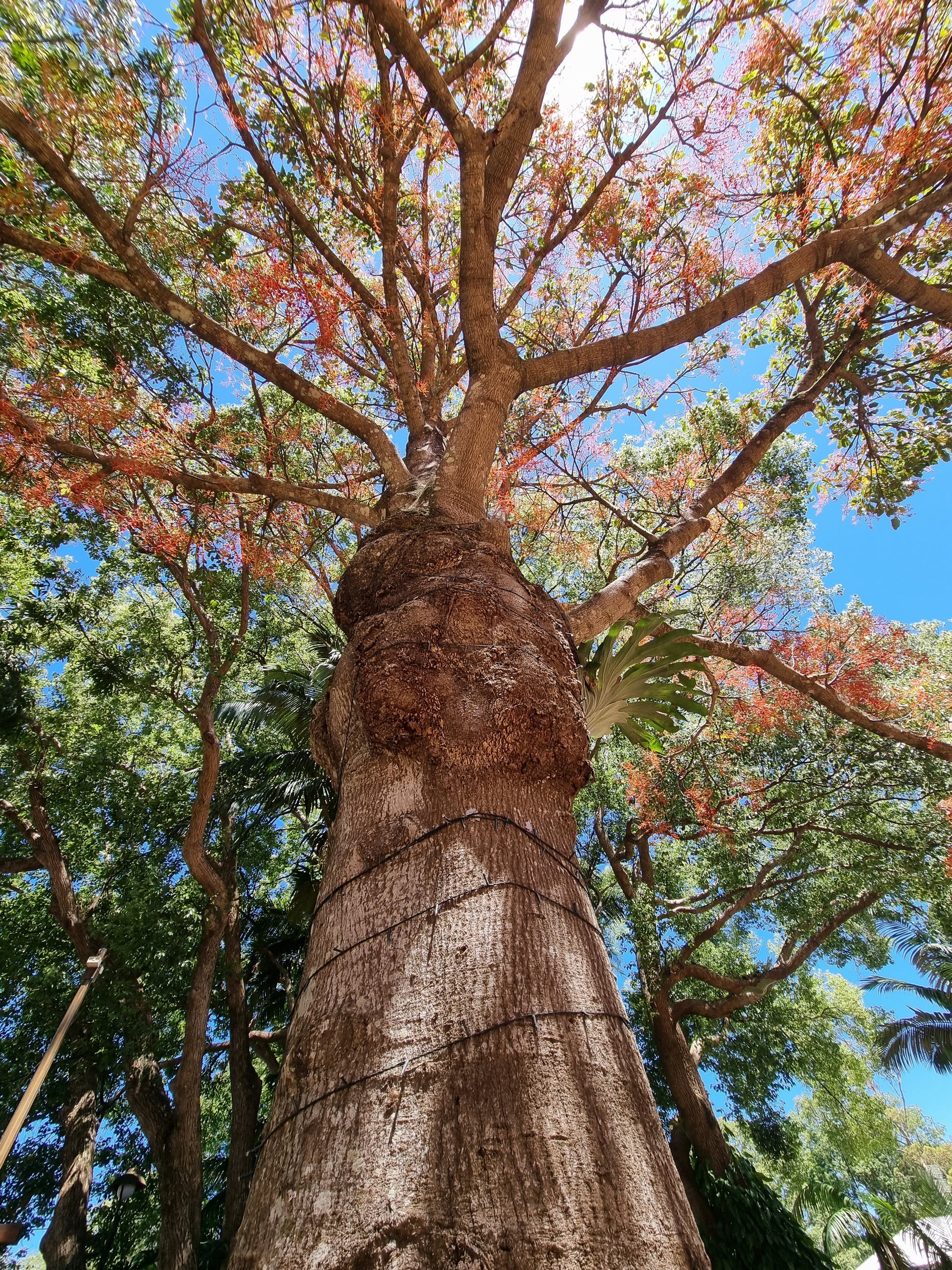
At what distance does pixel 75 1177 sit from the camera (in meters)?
7.42

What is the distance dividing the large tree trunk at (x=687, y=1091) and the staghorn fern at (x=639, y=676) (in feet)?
17.8

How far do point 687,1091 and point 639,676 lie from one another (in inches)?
247

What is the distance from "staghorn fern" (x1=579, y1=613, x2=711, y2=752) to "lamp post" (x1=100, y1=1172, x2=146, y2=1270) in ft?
27.4

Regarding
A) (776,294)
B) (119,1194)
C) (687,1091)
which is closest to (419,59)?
(776,294)

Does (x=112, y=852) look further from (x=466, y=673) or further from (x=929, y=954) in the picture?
(x=929, y=954)

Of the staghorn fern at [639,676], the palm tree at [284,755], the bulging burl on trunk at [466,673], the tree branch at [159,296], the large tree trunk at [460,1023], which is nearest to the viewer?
the large tree trunk at [460,1023]

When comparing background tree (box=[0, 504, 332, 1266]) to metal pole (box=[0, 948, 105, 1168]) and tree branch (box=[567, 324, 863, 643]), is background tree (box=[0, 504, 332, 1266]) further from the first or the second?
tree branch (box=[567, 324, 863, 643])

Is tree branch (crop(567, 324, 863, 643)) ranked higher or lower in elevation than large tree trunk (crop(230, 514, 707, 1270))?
higher

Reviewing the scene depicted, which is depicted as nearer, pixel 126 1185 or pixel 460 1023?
pixel 460 1023

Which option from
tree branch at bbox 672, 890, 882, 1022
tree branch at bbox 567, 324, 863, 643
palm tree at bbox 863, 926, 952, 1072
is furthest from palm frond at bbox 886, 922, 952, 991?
tree branch at bbox 567, 324, 863, 643

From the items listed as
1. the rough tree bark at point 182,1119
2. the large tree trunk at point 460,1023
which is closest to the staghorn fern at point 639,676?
the large tree trunk at point 460,1023

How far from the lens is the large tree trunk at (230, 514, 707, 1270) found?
91 cm

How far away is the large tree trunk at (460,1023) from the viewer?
0.91 m

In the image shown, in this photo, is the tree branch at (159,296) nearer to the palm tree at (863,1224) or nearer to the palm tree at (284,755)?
the palm tree at (284,755)
